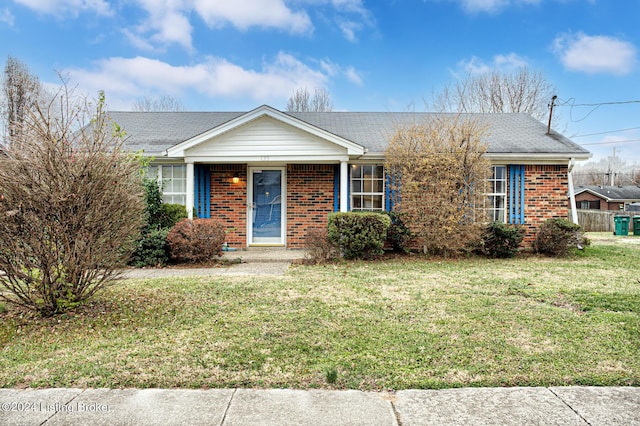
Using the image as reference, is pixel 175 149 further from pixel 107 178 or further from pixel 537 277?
pixel 537 277

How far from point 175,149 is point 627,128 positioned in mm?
25447

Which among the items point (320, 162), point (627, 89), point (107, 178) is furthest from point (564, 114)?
point (107, 178)

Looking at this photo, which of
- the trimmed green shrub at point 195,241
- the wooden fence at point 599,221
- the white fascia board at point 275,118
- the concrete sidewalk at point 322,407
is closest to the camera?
the concrete sidewalk at point 322,407

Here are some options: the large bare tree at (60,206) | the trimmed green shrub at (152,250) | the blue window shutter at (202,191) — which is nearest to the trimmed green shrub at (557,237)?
the blue window shutter at (202,191)

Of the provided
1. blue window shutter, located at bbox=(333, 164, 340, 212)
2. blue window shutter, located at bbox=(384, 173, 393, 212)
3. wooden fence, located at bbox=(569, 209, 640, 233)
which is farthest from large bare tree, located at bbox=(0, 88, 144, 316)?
wooden fence, located at bbox=(569, 209, 640, 233)

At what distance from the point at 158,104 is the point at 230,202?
2143cm

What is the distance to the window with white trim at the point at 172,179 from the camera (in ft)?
36.5

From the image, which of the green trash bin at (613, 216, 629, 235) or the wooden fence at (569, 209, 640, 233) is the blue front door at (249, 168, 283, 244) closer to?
the green trash bin at (613, 216, 629, 235)

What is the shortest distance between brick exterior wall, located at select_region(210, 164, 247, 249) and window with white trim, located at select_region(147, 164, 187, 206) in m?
0.82

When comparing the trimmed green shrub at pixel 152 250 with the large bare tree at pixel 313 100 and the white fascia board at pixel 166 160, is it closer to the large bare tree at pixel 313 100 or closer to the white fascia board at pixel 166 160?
the white fascia board at pixel 166 160

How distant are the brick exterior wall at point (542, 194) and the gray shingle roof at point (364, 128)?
0.62 metres

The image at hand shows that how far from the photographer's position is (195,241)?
8586 mm

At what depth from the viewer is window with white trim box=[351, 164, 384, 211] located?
1106 cm

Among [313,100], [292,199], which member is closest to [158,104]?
[313,100]
